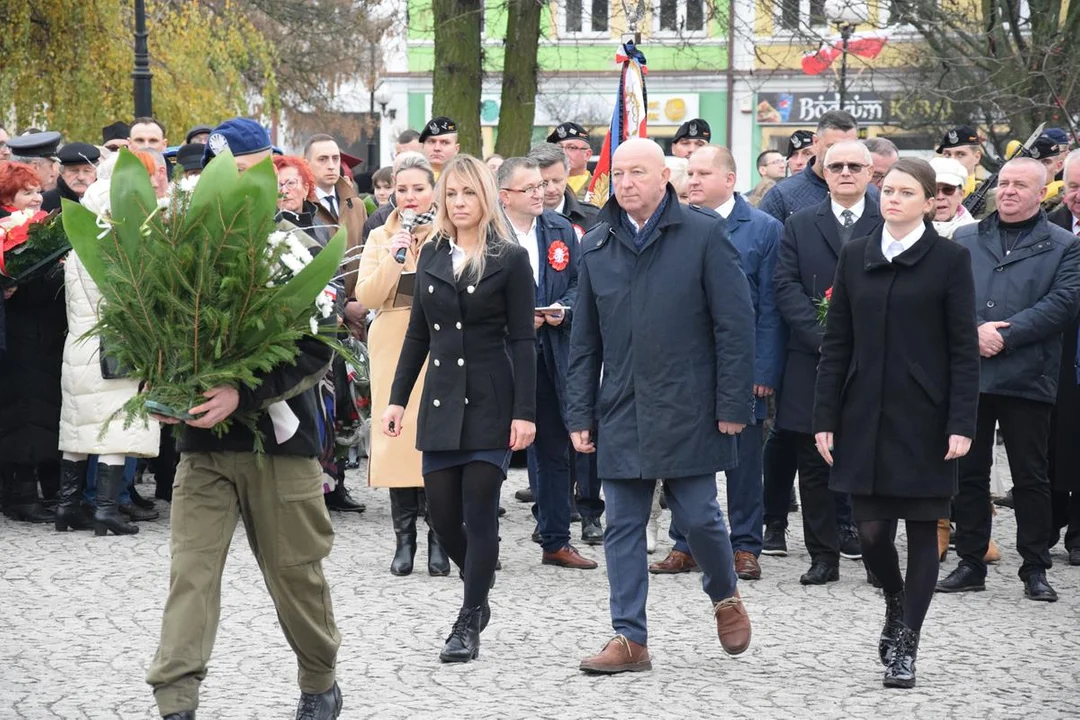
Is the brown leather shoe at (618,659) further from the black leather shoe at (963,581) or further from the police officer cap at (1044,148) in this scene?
the police officer cap at (1044,148)

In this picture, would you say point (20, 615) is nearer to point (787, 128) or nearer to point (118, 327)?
point (118, 327)

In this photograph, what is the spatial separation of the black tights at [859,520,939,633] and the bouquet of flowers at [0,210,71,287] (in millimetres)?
5483

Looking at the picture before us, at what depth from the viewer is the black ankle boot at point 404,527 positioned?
8.68 meters

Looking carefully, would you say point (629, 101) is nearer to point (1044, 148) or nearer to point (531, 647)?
point (1044, 148)

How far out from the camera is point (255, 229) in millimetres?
5254

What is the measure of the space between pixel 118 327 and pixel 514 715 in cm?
200

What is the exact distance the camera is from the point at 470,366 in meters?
7.21

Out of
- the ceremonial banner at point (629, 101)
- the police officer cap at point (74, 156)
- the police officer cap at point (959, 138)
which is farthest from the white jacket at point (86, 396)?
the police officer cap at point (959, 138)

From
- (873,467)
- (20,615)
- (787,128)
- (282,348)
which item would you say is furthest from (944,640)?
(787,128)

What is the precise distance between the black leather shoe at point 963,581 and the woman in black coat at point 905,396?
1.77 m

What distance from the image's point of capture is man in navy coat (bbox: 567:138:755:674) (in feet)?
22.0

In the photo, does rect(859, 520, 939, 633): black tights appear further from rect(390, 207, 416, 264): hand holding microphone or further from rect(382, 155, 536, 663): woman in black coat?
rect(390, 207, 416, 264): hand holding microphone

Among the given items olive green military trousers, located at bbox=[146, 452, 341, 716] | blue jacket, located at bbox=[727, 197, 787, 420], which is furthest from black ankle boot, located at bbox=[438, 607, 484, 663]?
blue jacket, located at bbox=[727, 197, 787, 420]

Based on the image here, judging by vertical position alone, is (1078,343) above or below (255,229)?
below
